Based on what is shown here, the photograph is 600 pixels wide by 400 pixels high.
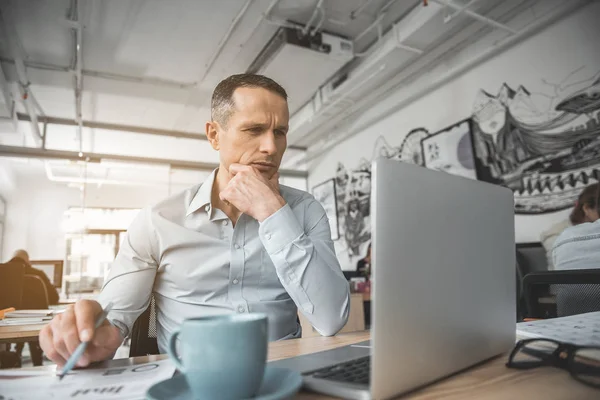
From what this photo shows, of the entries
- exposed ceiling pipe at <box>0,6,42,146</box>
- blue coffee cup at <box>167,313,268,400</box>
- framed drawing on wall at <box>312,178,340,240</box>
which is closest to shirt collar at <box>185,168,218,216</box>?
blue coffee cup at <box>167,313,268,400</box>

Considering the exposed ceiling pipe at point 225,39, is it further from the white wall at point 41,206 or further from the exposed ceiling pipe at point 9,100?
the white wall at point 41,206

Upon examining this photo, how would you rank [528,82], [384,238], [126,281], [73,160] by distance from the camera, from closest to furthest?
[384,238], [126,281], [528,82], [73,160]

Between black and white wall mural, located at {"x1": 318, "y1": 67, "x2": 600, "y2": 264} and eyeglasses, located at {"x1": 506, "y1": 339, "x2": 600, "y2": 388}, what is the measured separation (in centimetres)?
229

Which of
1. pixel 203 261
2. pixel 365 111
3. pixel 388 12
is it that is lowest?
pixel 203 261

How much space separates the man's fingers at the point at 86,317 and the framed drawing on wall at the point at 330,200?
5.14 m

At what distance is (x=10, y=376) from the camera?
553mm

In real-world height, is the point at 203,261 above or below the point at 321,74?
below

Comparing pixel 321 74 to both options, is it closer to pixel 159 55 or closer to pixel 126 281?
pixel 159 55

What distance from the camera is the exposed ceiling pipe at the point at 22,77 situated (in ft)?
11.5

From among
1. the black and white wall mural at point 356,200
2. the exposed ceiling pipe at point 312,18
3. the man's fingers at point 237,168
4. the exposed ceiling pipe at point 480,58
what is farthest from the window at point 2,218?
the man's fingers at point 237,168

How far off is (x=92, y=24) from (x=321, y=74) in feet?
7.18

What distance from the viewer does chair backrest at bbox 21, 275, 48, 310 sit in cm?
307

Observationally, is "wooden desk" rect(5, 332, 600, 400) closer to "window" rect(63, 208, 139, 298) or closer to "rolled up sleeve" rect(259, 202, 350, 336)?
"rolled up sleeve" rect(259, 202, 350, 336)

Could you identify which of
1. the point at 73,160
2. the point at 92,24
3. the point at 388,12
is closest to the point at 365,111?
the point at 388,12
